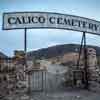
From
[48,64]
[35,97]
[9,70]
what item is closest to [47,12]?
[48,64]

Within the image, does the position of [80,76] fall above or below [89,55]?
below

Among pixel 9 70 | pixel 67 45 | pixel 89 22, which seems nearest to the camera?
pixel 9 70

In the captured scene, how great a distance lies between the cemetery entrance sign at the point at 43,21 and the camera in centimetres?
1255

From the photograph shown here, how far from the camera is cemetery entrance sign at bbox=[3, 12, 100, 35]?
41.2 feet

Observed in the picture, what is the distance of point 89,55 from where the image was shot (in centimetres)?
1359

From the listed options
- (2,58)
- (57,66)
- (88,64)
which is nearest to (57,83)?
(57,66)

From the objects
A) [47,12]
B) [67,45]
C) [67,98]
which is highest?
[47,12]

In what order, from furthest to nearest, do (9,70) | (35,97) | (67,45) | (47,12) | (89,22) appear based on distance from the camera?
(67,45), (89,22), (47,12), (9,70), (35,97)

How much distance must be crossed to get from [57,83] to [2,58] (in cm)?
291

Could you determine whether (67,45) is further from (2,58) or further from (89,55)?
(2,58)

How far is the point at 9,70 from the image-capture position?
38.7 ft

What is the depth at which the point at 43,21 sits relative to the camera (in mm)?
12930

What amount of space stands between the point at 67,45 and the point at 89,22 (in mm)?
3343

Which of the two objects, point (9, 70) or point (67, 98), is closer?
point (67, 98)
